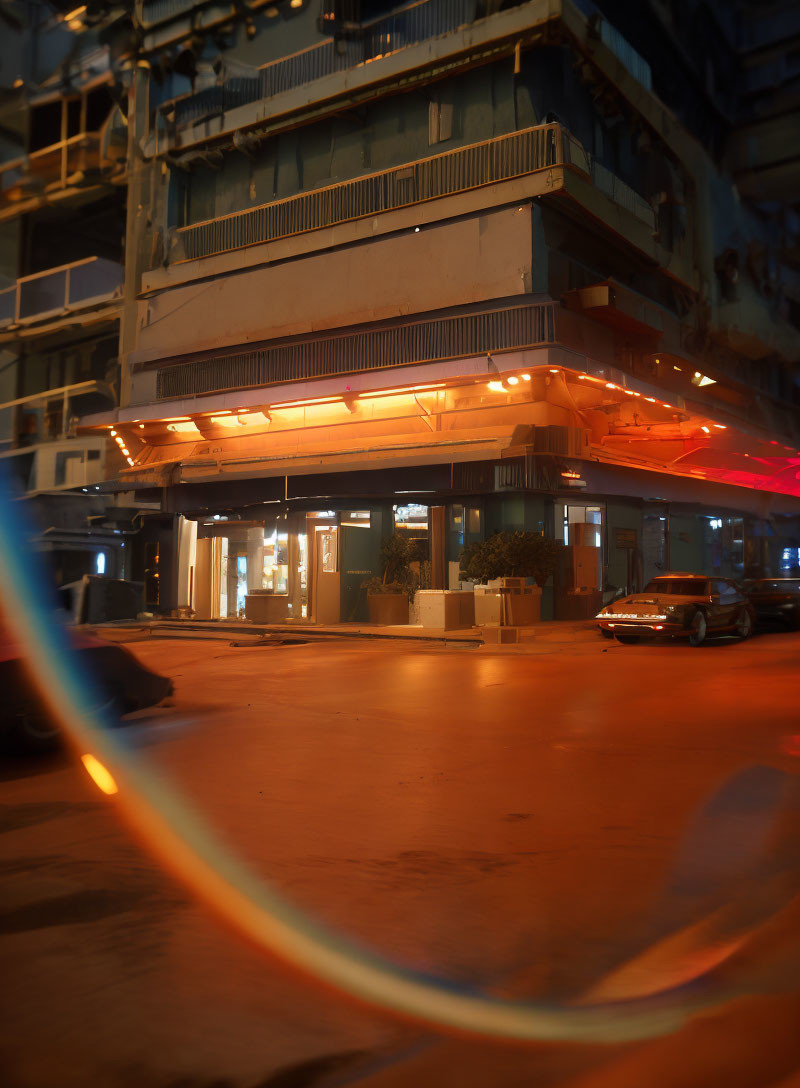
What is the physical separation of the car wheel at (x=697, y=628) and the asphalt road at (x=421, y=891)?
881 centimetres

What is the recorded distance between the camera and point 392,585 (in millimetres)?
24250

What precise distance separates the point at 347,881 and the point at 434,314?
2108cm

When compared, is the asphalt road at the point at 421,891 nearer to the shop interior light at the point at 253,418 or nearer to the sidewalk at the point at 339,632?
the sidewalk at the point at 339,632

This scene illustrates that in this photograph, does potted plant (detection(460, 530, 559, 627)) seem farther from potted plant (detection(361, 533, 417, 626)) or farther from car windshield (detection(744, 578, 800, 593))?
car windshield (detection(744, 578, 800, 593))

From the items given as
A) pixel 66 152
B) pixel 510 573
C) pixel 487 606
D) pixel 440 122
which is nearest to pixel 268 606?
pixel 487 606

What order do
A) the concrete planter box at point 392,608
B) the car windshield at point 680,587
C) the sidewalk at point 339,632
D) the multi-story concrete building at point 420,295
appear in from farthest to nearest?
the concrete planter box at point 392,608 → the multi-story concrete building at point 420,295 → the sidewalk at point 339,632 → the car windshield at point 680,587

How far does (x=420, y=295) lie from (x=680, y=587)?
10483mm

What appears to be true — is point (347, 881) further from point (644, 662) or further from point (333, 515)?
point (333, 515)

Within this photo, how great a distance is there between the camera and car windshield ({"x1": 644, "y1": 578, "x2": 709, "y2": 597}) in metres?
19.4

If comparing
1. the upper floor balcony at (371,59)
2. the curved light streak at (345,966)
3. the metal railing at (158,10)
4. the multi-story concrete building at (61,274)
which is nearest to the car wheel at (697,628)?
the curved light streak at (345,966)

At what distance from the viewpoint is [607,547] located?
88.5ft

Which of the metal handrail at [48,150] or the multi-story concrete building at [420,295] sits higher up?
the metal handrail at [48,150]

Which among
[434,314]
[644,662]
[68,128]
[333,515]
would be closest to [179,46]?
[68,128]

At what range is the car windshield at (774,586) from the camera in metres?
23.2
